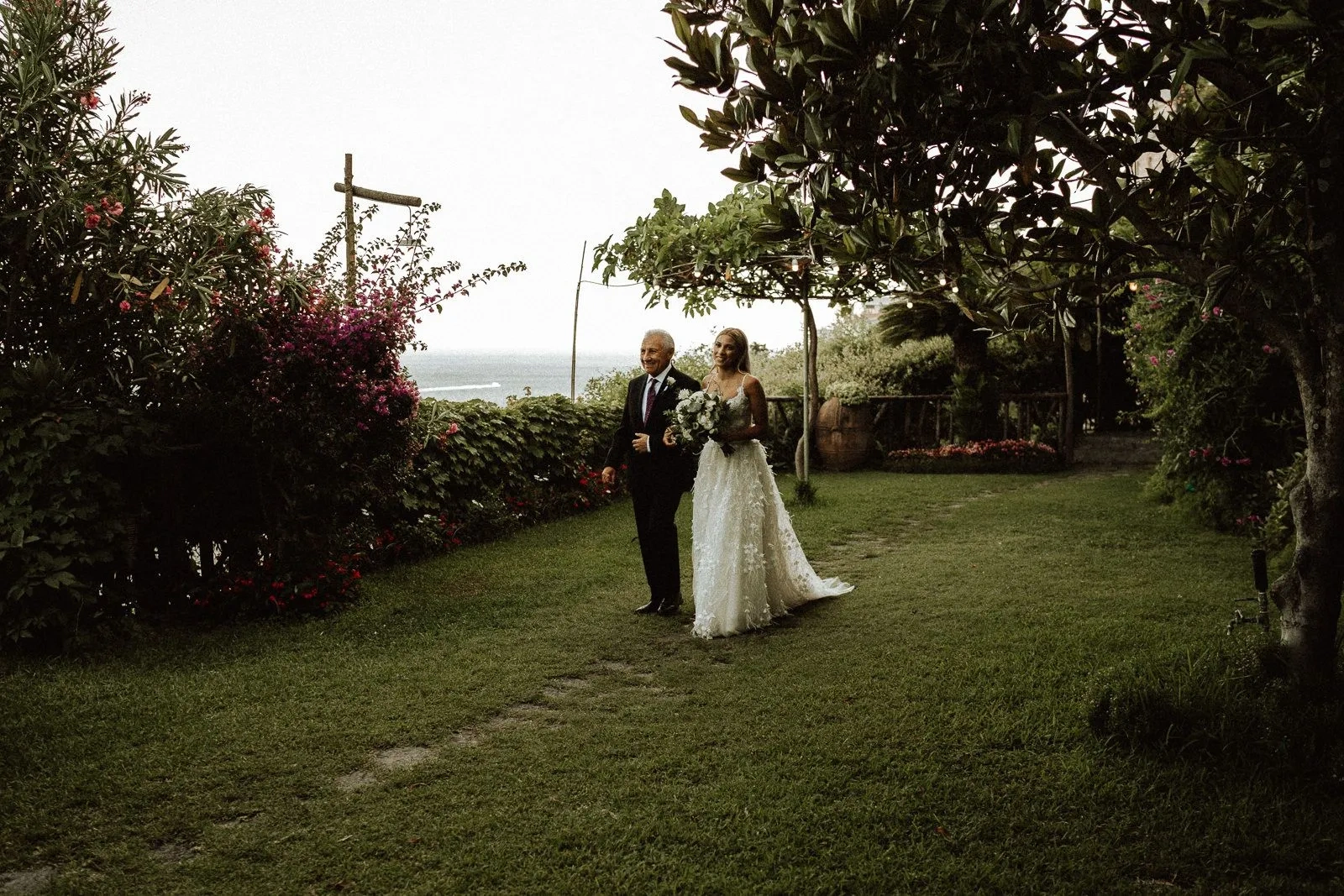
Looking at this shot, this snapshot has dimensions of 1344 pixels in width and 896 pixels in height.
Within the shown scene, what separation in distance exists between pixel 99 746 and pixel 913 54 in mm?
4514

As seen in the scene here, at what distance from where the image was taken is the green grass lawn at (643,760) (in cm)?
293

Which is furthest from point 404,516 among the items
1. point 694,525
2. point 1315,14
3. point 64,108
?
point 1315,14

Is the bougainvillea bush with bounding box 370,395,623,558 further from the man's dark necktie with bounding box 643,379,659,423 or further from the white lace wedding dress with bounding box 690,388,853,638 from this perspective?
the white lace wedding dress with bounding box 690,388,853,638

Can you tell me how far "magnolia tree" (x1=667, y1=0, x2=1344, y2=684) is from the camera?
9.54ft

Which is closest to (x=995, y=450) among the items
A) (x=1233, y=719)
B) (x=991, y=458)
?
(x=991, y=458)

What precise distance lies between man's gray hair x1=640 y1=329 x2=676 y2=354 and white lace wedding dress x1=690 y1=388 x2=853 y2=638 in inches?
29.3

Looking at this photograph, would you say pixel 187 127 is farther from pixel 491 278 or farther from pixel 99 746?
pixel 99 746

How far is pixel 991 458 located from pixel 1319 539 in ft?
34.2

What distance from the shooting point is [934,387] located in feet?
53.5

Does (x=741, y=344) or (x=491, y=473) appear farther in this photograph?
(x=491, y=473)

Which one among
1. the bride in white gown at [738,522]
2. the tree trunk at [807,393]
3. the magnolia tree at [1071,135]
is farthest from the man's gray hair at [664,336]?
the tree trunk at [807,393]

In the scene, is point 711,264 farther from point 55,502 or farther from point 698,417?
point 55,502

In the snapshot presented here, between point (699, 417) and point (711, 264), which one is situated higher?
point (711, 264)

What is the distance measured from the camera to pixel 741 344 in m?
6.21
